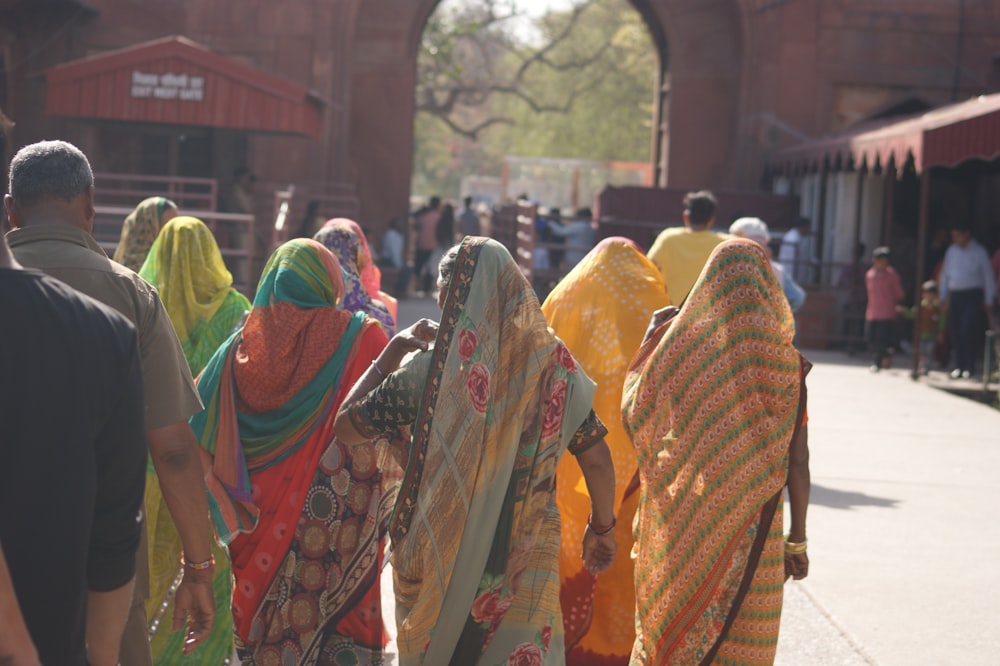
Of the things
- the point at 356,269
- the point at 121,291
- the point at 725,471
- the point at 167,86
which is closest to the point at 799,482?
the point at 725,471

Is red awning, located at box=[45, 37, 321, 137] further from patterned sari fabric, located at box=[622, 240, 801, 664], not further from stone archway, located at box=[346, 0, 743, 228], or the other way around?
patterned sari fabric, located at box=[622, 240, 801, 664]

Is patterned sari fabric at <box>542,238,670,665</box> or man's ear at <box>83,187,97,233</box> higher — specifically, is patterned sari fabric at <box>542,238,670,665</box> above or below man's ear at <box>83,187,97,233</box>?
below

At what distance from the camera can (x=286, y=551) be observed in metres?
4.24

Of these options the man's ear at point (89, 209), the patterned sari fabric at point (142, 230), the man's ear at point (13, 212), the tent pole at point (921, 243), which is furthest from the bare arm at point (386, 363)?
the tent pole at point (921, 243)

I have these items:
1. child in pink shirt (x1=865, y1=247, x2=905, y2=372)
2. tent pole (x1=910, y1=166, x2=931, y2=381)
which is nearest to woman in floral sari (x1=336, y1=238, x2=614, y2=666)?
tent pole (x1=910, y1=166, x2=931, y2=381)

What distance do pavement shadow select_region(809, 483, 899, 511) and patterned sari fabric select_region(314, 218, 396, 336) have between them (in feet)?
10.2

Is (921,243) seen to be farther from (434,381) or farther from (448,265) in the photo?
(434,381)

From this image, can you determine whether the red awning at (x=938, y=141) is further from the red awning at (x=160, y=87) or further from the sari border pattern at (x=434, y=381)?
the sari border pattern at (x=434, y=381)

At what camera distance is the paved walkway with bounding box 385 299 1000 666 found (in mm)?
5391

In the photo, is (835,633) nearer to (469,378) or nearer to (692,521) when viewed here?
(692,521)

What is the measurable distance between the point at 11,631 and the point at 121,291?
120cm

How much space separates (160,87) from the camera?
613 inches

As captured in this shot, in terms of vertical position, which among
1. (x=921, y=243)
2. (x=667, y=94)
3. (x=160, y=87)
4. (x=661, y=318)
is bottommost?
(x=661, y=318)

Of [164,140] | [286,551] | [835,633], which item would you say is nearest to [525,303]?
[286,551]
